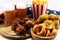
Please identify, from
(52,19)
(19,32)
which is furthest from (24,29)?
(52,19)

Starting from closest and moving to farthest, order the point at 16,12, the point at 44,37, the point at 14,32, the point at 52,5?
the point at 44,37, the point at 14,32, the point at 16,12, the point at 52,5

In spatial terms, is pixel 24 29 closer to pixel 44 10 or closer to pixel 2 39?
pixel 2 39

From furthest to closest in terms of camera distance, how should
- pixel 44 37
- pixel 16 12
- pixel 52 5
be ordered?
1. pixel 52 5
2. pixel 16 12
3. pixel 44 37

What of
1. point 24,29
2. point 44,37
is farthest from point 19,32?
point 44,37

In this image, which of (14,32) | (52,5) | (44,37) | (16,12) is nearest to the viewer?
(44,37)

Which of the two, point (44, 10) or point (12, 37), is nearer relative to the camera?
point (12, 37)

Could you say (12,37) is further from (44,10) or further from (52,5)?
(52,5)

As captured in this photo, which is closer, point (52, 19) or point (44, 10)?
point (52, 19)

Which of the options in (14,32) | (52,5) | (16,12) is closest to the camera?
(14,32)
